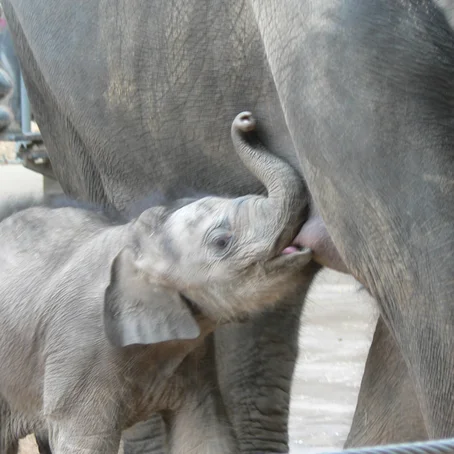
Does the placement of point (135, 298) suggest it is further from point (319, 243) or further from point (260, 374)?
point (260, 374)

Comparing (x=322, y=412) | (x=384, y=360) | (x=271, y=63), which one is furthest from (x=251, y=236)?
(x=322, y=412)

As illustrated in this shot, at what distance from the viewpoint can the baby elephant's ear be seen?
276 centimetres

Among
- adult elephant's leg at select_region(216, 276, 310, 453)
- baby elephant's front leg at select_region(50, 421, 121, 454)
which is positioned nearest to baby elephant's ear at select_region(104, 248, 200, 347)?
baby elephant's front leg at select_region(50, 421, 121, 454)

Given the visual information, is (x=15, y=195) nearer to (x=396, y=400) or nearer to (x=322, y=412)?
(x=396, y=400)

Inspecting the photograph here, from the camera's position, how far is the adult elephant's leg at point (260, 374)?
11.2ft

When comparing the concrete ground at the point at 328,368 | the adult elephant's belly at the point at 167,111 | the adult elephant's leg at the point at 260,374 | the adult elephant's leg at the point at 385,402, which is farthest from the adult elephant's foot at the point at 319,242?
the adult elephant's leg at the point at 260,374

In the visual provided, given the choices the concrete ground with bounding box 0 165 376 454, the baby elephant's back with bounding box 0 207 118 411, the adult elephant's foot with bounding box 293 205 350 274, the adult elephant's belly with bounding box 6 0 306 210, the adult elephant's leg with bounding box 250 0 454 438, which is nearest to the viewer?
the adult elephant's leg with bounding box 250 0 454 438

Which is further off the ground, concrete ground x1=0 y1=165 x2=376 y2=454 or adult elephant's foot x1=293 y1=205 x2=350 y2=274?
adult elephant's foot x1=293 y1=205 x2=350 y2=274

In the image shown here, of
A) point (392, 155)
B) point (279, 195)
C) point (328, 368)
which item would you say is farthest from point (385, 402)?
point (328, 368)

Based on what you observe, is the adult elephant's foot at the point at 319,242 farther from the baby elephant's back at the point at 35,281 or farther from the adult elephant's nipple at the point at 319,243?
the baby elephant's back at the point at 35,281

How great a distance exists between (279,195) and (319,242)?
0.12 metres

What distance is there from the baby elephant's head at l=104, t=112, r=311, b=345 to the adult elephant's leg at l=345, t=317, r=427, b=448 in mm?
465

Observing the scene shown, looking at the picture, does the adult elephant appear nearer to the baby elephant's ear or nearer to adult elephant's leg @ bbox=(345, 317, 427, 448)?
adult elephant's leg @ bbox=(345, 317, 427, 448)

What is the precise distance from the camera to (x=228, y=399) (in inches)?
137
